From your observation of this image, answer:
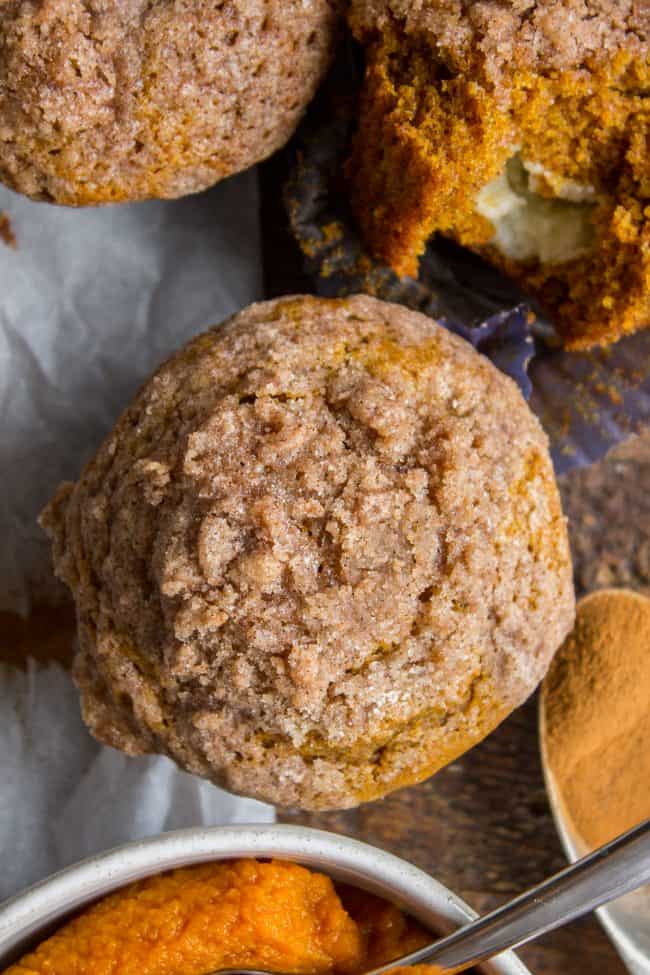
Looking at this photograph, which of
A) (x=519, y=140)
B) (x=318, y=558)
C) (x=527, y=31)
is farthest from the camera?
(x=519, y=140)

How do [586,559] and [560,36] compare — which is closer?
[560,36]

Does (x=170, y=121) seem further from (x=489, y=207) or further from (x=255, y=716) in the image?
(x=255, y=716)

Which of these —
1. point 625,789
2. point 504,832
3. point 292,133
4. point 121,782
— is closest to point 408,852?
point 504,832

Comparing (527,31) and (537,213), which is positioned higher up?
(527,31)

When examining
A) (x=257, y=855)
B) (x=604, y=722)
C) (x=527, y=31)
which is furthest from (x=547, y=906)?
(x=527, y=31)

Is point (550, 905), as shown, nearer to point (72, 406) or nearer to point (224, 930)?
point (224, 930)

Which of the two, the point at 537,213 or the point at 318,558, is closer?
the point at 318,558
